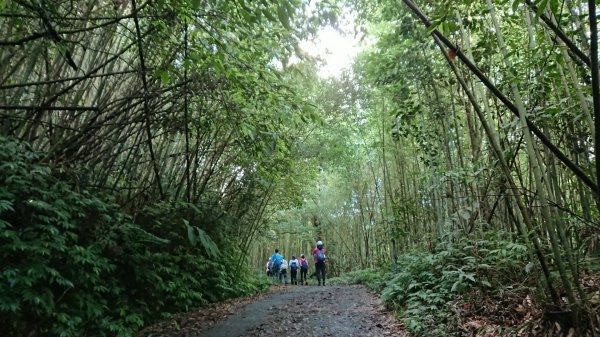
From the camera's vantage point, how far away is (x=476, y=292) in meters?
3.82

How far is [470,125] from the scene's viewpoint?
4.87m

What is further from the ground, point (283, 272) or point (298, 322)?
point (283, 272)

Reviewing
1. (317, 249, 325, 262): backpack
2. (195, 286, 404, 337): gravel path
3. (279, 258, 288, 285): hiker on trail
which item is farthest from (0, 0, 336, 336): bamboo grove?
(279, 258, 288, 285): hiker on trail

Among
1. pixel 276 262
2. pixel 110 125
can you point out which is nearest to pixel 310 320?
pixel 110 125

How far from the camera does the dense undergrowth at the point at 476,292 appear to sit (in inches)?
124

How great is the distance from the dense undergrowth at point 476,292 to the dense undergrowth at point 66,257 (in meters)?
2.24

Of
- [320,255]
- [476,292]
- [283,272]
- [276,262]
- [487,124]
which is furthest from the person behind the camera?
[283,272]

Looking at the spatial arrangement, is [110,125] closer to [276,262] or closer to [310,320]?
[310,320]

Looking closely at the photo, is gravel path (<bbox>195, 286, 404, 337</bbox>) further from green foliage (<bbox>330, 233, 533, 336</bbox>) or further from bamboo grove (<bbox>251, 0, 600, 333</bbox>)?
bamboo grove (<bbox>251, 0, 600, 333</bbox>)

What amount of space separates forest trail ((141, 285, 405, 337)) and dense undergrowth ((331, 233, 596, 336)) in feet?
1.23

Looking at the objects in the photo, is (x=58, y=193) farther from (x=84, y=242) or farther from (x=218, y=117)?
(x=218, y=117)

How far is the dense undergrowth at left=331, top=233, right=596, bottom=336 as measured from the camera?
3139 mm

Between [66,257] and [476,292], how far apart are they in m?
3.80

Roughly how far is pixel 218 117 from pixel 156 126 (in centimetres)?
79
